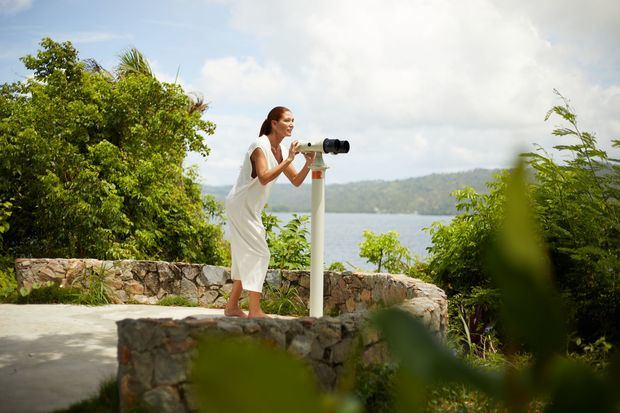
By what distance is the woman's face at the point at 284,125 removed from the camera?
5.41 m

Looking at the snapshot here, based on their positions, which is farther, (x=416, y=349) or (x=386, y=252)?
(x=386, y=252)

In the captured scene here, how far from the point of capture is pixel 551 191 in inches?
260

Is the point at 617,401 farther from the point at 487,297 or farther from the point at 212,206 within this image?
the point at 212,206

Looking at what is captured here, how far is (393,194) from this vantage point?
88562 mm

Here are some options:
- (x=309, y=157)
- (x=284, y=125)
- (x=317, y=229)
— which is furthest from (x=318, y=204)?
(x=284, y=125)

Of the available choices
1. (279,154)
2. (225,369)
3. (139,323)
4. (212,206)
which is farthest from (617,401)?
(212,206)

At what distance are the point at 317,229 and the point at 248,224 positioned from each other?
618 mm

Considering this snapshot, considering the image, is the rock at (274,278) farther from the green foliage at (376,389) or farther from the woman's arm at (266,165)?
the green foliage at (376,389)

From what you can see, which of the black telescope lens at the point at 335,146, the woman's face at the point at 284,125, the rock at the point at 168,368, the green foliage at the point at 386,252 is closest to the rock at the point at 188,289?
the green foliage at the point at 386,252

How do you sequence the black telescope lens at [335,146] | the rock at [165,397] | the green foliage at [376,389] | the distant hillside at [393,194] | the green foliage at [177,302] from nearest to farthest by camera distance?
1. the rock at [165,397]
2. the green foliage at [376,389]
3. the black telescope lens at [335,146]
4. the green foliage at [177,302]
5. the distant hillside at [393,194]

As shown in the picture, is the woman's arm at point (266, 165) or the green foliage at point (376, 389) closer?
the green foliage at point (376, 389)

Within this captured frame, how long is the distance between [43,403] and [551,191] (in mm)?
5233

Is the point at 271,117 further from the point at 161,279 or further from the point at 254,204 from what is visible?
the point at 161,279

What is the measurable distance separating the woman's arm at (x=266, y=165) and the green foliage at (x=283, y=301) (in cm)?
230
